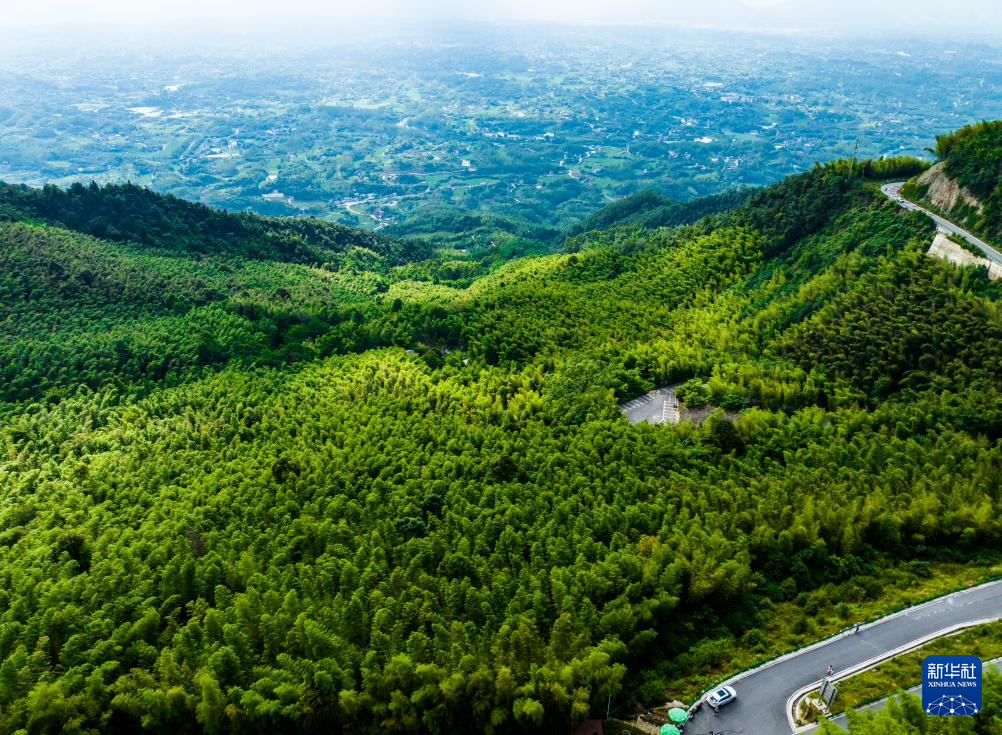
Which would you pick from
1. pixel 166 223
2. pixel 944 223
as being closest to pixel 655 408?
pixel 944 223

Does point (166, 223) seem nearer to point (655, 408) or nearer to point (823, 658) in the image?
point (655, 408)

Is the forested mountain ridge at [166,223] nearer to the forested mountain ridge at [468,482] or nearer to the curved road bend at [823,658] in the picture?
the forested mountain ridge at [468,482]

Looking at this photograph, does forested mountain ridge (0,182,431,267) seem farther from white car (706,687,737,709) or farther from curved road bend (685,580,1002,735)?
curved road bend (685,580,1002,735)

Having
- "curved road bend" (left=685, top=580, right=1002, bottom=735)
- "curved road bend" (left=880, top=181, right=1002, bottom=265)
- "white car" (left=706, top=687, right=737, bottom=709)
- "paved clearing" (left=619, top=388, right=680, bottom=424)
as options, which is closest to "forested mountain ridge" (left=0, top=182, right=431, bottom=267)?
"paved clearing" (left=619, top=388, right=680, bottom=424)

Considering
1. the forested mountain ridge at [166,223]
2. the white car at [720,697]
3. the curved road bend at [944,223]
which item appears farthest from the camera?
the forested mountain ridge at [166,223]

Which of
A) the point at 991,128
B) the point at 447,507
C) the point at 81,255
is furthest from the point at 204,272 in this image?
the point at 991,128

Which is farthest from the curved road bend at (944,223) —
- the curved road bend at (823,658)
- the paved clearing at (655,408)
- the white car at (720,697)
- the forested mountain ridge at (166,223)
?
the forested mountain ridge at (166,223)
